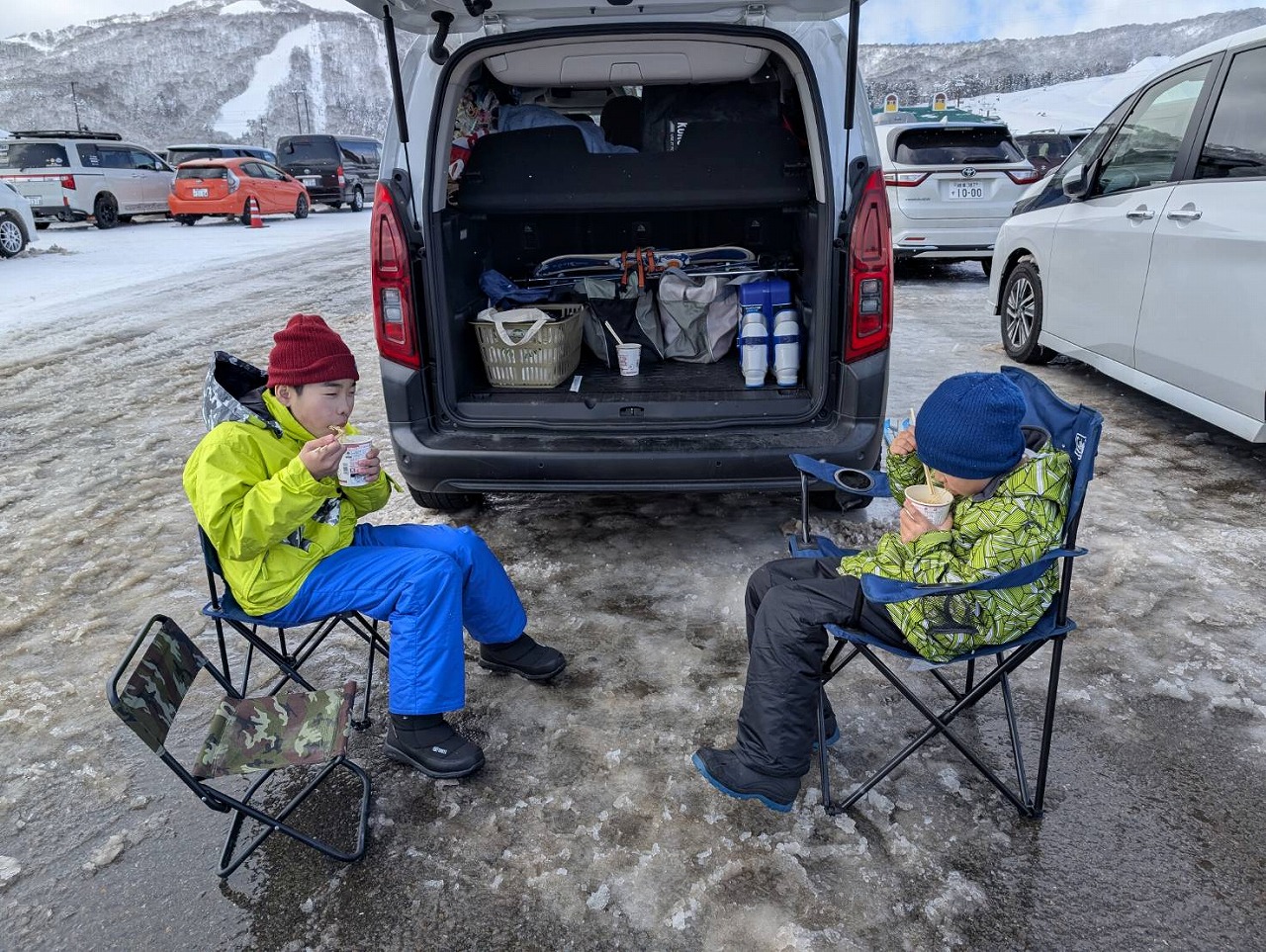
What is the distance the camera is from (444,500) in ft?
12.1

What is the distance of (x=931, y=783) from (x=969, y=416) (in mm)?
952

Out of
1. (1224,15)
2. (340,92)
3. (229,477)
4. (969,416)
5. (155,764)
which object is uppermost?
(1224,15)

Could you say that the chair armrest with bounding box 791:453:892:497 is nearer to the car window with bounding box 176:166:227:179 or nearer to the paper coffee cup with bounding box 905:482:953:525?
the paper coffee cup with bounding box 905:482:953:525

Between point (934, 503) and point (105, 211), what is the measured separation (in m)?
18.4

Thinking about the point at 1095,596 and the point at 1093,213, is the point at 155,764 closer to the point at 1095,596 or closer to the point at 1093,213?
the point at 1095,596

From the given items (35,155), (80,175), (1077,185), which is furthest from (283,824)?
(35,155)

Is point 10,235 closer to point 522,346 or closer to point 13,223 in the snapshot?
point 13,223

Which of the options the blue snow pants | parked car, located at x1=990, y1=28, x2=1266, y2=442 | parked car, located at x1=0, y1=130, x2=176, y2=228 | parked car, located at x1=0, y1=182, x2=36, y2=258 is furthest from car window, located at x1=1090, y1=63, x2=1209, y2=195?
parked car, located at x1=0, y1=130, x2=176, y2=228

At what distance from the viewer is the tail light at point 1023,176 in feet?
27.6

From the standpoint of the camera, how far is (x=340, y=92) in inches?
3541

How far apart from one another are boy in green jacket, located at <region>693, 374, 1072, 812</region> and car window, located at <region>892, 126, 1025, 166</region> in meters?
7.26

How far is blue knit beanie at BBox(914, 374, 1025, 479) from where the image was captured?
72.6 inches

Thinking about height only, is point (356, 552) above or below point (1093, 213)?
below

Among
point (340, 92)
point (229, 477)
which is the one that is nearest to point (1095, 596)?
point (229, 477)
